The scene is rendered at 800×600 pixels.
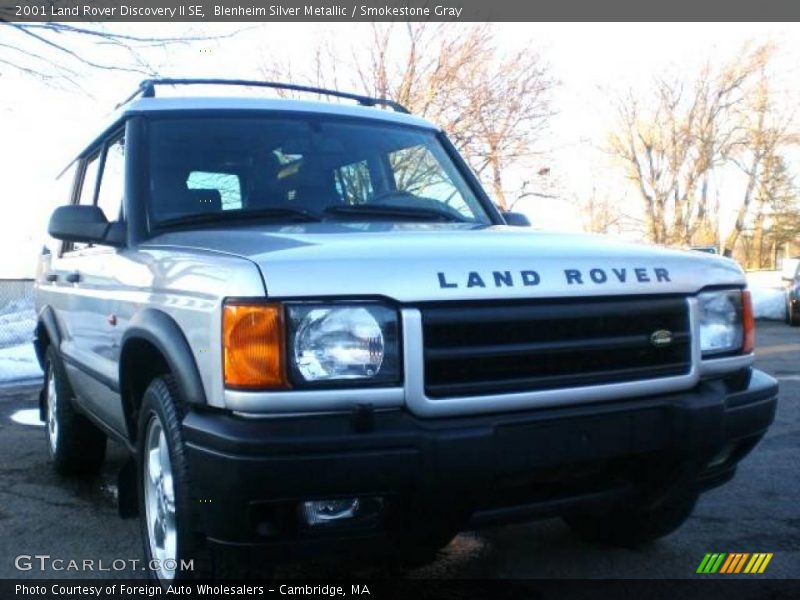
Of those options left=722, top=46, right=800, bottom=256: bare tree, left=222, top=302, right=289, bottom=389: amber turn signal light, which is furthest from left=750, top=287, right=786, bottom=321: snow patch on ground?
A: left=222, top=302, right=289, bottom=389: amber turn signal light

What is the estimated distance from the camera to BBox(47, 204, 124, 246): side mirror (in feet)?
11.4

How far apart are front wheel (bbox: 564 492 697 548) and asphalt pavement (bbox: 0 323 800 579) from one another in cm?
5

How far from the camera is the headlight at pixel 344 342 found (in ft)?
7.82

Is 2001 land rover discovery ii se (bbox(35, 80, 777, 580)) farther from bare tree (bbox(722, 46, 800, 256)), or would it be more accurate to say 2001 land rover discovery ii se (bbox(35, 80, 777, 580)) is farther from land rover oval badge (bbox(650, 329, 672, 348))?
bare tree (bbox(722, 46, 800, 256))

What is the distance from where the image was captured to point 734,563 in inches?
138

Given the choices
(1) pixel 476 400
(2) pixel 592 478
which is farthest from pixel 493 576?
(1) pixel 476 400

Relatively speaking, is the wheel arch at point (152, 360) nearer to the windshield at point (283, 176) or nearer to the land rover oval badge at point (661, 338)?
the windshield at point (283, 176)

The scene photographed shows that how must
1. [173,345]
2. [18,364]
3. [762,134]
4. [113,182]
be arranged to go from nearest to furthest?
[173,345]
[113,182]
[18,364]
[762,134]

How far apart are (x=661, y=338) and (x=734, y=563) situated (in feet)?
4.34

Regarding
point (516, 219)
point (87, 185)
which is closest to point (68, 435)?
point (87, 185)

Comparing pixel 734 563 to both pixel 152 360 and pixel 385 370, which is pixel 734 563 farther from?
pixel 152 360

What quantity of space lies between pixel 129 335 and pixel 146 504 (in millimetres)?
661

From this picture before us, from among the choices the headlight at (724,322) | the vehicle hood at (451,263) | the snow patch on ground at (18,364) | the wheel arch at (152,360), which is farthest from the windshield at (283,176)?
the snow patch on ground at (18,364)

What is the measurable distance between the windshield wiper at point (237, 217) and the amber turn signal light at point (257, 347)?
106 centimetres
